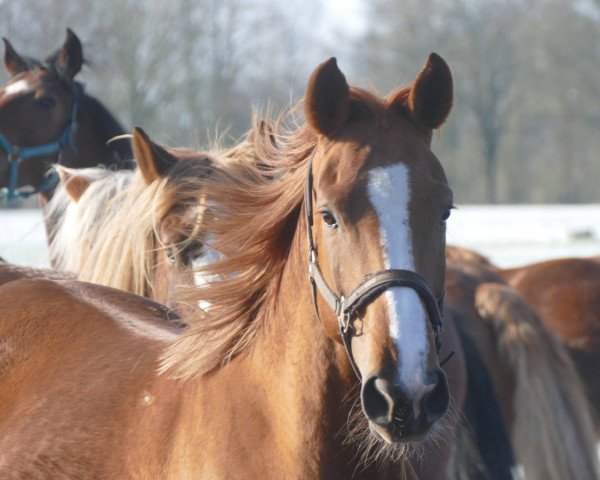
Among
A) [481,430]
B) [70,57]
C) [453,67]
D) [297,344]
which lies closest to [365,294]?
[297,344]

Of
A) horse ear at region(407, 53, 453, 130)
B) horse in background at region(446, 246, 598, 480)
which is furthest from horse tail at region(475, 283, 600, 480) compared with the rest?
horse ear at region(407, 53, 453, 130)

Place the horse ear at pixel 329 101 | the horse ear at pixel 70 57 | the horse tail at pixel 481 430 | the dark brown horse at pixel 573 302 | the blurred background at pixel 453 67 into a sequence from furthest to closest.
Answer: the blurred background at pixel 453 67 → the horse ear at pixel 70 57 → the dark brown horse at pixel 573 302 → the horse tail at pixel 481 430 → the horse ear at pixel 329 101

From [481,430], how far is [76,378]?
7.08ft

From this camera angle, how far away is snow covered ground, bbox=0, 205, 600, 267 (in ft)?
47.0

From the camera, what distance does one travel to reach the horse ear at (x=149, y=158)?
441 cm

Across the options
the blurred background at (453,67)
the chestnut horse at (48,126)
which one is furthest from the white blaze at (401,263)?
the blurred background at (453,67)

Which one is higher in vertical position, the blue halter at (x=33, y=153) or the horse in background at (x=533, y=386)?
the blue halter at (x=33, y=153)

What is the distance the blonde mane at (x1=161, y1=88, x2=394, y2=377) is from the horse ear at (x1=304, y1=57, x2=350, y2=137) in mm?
179

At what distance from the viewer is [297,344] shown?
250 centimetres

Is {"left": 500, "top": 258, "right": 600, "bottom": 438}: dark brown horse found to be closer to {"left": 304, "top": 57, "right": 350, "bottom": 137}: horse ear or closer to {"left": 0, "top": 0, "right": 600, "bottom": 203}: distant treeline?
{"left": 304, "top": 57, "right": 350, "bottom": 137}: horse ear

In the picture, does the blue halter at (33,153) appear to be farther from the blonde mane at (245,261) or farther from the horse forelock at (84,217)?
the blonde mane at (245,261)

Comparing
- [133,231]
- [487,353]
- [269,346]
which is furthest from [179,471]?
[487,353]

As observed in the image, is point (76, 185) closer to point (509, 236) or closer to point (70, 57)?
point (70, 57)

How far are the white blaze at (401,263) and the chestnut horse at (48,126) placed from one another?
3961mm
